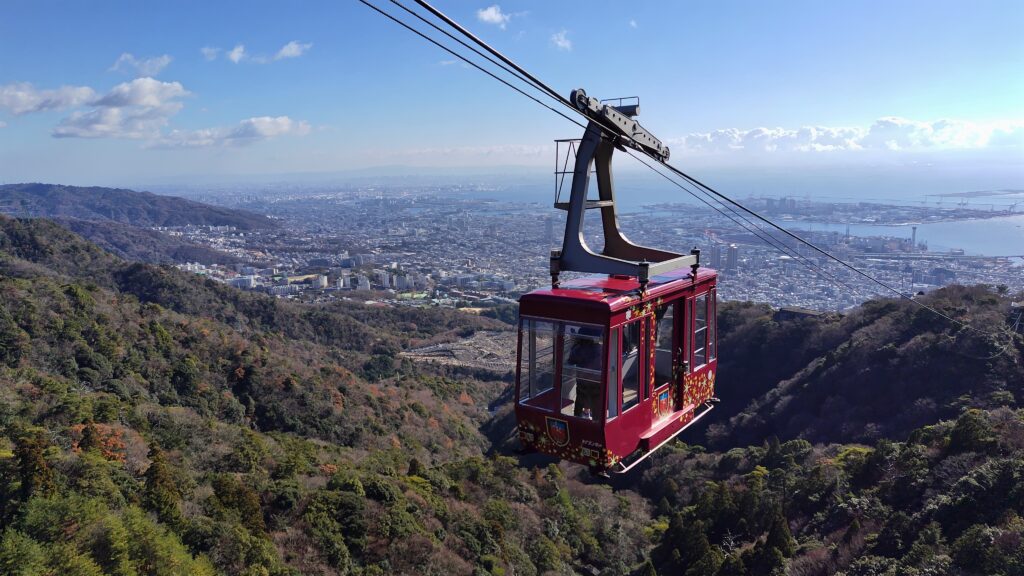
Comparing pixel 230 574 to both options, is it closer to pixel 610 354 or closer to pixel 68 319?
pixel 610 354

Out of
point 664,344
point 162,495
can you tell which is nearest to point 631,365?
point 664,344

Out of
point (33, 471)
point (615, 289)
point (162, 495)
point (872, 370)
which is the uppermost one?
point (615, 289)

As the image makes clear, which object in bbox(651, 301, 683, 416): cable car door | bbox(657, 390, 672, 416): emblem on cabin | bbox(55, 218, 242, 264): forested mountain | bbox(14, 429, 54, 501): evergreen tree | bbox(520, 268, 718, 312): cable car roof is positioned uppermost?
bbox(520, 268, 718, 312): cable car roof

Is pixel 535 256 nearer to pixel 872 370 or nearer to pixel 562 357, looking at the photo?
pixel 872 370

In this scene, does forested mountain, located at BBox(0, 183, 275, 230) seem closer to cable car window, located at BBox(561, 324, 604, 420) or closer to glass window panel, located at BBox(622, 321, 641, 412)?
cable car window, located at BBox(561, 324, 604, 420)

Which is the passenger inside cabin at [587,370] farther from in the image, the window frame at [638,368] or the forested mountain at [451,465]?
the forested mountain at [451,465]

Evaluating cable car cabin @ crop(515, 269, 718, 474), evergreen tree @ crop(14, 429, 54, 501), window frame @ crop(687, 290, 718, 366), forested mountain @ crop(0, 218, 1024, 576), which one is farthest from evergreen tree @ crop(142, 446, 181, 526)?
window frame @ crop(687, 290, 718, 366)

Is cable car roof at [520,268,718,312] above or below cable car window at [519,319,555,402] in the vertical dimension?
above
